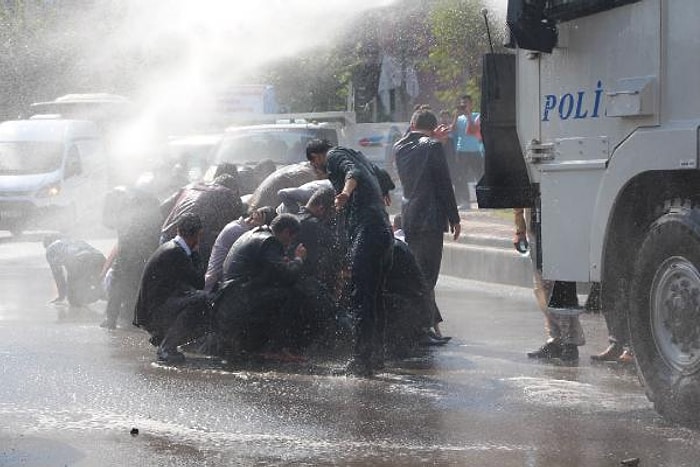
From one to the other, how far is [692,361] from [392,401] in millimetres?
1992

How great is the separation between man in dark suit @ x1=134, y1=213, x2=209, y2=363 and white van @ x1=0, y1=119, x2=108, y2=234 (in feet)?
44.8

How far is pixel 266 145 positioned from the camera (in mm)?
18109

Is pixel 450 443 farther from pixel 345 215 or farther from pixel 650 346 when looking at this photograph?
pixel 345 215

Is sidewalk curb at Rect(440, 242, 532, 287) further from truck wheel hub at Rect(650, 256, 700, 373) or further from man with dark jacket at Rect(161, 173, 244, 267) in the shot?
truck wheel hub at Rect(650, 256, 700, 373)

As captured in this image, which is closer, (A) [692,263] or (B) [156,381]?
(A) [692,263]

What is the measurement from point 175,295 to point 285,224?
1031mm

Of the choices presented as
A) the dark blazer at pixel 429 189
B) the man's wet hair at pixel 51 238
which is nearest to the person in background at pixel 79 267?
the man's wet hair at pixel 51 238

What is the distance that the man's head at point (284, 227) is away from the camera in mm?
9875

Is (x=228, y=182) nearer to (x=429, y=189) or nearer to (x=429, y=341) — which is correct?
(x=429, y=189)

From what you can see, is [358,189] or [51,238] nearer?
[358,189]

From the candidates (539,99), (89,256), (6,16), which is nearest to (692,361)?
(539,99)

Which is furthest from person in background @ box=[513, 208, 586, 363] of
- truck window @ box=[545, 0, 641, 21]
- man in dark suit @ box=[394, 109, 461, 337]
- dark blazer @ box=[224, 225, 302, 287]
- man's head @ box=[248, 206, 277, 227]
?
truck window @ box=[545, 0, 641, 21]

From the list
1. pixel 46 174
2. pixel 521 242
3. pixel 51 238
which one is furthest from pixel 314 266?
pixel 46 174

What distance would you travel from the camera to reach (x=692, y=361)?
698cm
